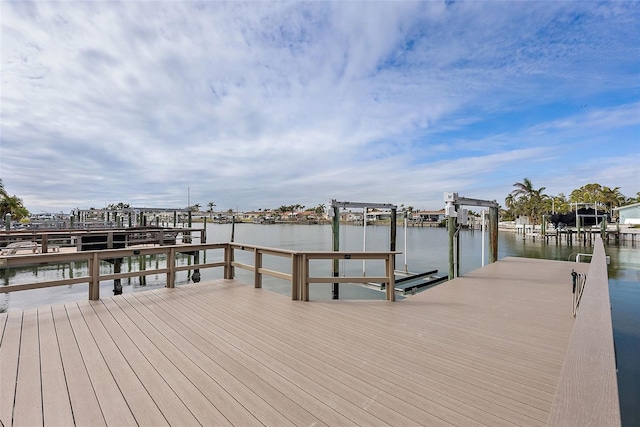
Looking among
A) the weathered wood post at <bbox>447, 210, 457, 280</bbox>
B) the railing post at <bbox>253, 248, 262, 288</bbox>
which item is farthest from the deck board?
the weathered wood post at <bbox>447, 210, 457, 280</bbox>

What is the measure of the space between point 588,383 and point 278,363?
84.4 inches

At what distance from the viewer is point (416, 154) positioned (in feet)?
71.5

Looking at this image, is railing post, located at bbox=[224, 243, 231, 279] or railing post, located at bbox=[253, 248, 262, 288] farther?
Answer: railing post, located at bbox=[224, 243, 231, 279]

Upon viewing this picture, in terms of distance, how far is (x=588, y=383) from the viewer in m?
0.90

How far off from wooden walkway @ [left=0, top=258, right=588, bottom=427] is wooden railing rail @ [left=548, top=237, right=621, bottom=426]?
2.98ft

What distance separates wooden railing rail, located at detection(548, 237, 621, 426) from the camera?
74 cm

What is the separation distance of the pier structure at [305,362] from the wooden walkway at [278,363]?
1cm

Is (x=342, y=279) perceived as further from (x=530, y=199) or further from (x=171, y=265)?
(x=530, y=199)

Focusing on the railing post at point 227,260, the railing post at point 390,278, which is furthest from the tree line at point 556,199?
the railing post at point 227,260

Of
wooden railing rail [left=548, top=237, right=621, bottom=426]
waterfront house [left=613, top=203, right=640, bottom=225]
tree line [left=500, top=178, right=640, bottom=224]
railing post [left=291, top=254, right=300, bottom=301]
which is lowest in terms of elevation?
railing post [left=291, top=254, right=300, bottom=301]

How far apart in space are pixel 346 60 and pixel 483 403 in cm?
1126

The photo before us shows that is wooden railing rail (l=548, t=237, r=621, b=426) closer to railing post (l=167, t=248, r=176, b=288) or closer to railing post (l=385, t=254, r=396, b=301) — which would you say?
railing post (l=385, t=254, r=396, b=301)

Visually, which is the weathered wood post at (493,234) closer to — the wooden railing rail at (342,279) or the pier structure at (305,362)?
the pier structure at (305,362)

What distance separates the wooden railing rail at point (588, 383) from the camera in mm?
742
